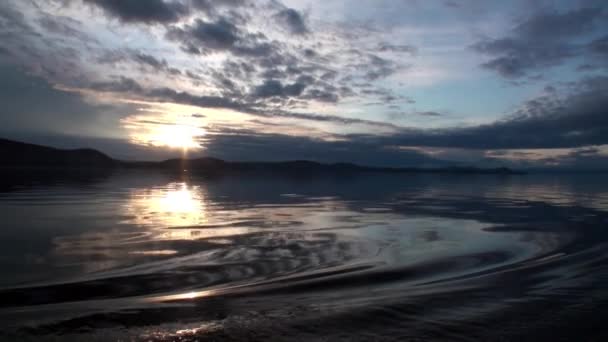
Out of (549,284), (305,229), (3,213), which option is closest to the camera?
(549,284)

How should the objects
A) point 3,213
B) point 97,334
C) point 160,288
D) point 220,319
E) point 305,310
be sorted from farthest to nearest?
point 3,213
point 160,288
point 305,310
point 220,319
point 97,334

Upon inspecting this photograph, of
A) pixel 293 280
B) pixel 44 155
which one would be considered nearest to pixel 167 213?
pixel 293 280

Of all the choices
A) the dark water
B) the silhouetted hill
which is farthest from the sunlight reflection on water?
the silhouetted hill

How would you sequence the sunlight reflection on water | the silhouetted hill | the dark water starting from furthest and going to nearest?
the silhouetted hill < the sunlight reflection on water < the dark water

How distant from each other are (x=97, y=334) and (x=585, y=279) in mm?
11085

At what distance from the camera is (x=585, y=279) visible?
1035 cm

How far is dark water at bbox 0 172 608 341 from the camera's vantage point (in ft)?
21.9

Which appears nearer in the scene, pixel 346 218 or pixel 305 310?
pixel 305 310

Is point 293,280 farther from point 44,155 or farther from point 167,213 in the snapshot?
point 44,155

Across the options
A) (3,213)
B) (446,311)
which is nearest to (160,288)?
(446,311)

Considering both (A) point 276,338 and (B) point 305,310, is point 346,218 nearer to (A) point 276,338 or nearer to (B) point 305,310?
(B) point 305,310

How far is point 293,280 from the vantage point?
9820mm

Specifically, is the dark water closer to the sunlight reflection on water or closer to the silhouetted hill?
the sunlight reflection on water

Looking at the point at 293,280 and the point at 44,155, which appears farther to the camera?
the point at 44,155
